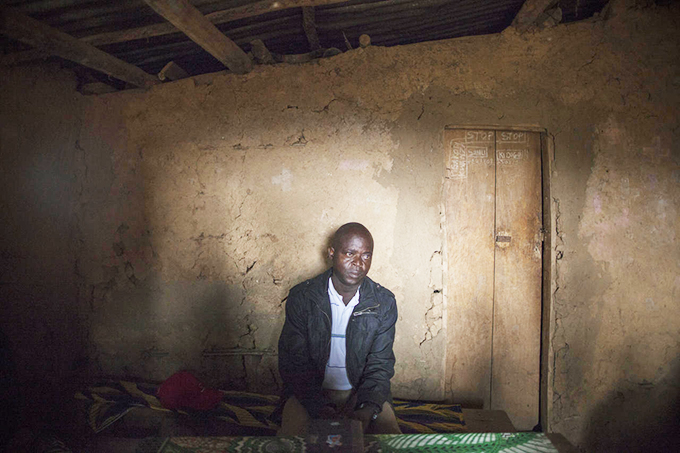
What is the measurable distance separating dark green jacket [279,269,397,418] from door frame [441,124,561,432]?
2.41 feet

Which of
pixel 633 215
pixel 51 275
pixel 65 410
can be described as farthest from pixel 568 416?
pixel 51 275

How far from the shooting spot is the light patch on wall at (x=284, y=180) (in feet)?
9.06

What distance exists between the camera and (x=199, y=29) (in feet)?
6.91

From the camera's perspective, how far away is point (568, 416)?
262 centimetres

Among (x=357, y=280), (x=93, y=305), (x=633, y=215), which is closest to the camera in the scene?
(x=357, y=280)

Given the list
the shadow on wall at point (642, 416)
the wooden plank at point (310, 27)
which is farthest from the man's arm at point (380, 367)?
the wooden plank at point (310, 27)

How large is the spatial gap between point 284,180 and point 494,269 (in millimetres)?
1818

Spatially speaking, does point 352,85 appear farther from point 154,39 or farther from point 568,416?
point 568,416

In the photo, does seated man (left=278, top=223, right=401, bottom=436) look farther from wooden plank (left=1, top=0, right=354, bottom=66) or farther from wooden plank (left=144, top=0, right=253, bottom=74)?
wooden plank (left=144, top=0, right=253, bottom=74)

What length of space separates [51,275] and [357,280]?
2510 mm

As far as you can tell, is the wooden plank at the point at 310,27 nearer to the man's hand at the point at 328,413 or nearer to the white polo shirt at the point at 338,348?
the white polo shirt at the point at 338,348

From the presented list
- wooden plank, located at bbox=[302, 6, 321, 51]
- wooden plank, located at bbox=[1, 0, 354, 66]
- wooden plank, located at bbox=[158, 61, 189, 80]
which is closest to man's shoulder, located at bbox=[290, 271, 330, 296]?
wooden plank, located at bbox=[1, 0, 354, 66]

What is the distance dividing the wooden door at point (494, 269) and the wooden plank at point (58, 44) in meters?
2.55

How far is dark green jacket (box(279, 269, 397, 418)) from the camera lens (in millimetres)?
2127
